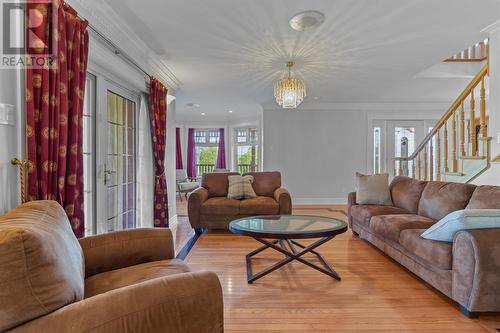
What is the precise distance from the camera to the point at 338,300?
2.20 meters

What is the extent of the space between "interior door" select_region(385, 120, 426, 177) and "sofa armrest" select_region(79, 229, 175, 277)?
641 cm

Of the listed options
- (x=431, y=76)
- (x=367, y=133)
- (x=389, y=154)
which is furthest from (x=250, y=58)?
(x=389, y=154)

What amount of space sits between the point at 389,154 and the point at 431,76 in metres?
2.48

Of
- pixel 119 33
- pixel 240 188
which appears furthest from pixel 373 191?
pixel 119 33

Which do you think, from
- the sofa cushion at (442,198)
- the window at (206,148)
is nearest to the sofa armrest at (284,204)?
the sofa cushion at (442,198)

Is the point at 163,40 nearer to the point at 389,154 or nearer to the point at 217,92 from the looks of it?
Answer: the point at 217,92

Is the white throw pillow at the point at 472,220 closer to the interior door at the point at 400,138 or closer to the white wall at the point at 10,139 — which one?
the white wall at the point at 10,139

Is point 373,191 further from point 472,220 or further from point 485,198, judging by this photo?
point 472,220

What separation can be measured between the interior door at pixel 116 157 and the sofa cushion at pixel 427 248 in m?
2.89

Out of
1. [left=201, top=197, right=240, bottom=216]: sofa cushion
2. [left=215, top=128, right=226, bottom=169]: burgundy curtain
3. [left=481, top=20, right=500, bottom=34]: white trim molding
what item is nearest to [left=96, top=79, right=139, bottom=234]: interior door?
[left=201, top=197, right=240, bottom=216]: sofa cushion

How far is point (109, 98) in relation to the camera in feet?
10.1

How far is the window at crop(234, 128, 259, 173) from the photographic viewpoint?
29.4 ft

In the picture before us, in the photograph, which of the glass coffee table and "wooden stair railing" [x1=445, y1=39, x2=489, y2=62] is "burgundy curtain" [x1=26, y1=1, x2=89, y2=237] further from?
"wooden stair railing" [x1=445, y1=39, x2=489, y2=62]

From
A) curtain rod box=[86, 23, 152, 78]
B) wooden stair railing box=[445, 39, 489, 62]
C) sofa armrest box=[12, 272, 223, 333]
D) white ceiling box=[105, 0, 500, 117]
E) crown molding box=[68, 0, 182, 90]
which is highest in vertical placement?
wooden stair railing box=[445, 39, 489, 62]
